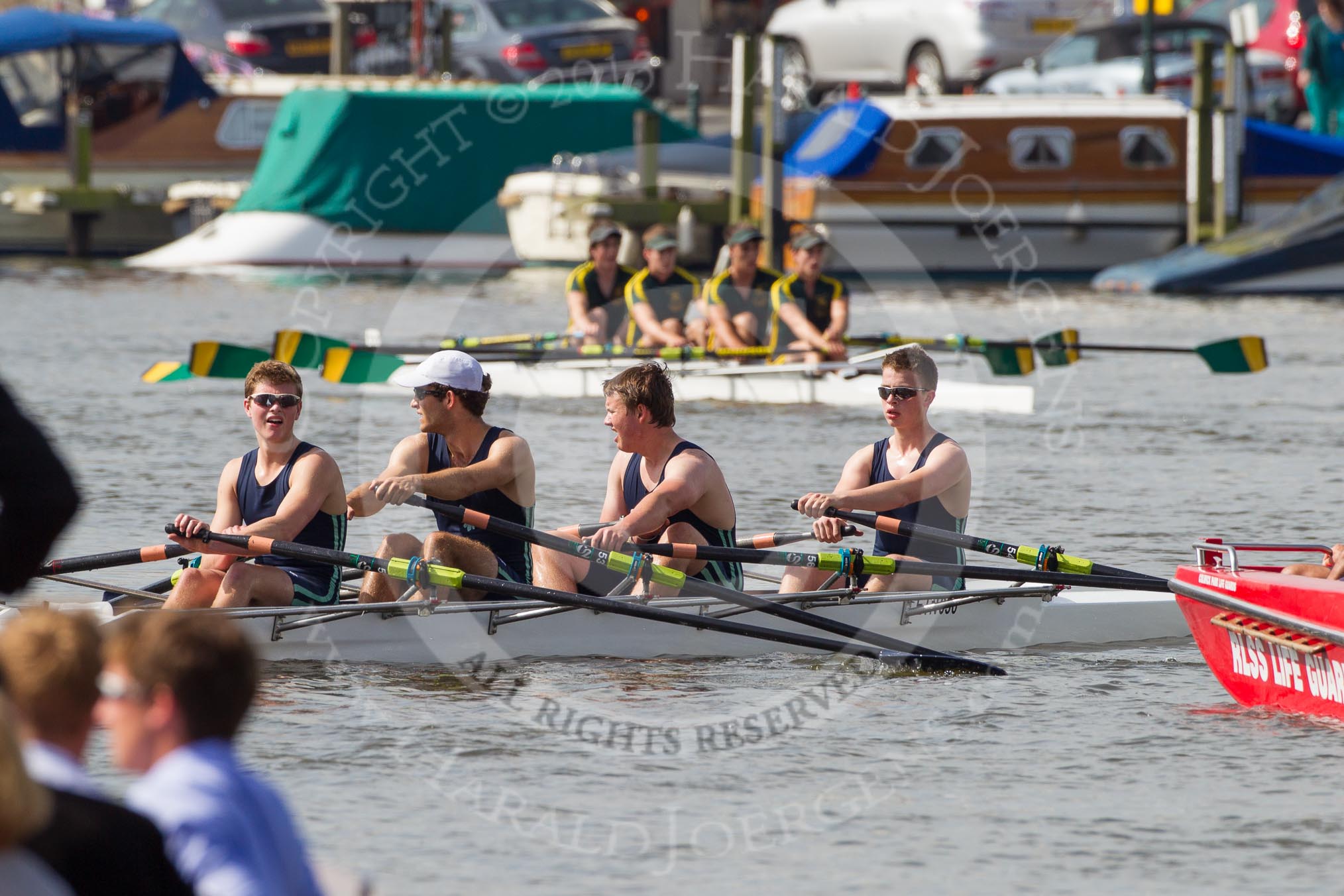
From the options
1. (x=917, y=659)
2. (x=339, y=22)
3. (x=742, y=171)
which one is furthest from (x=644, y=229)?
(x=917, y=659)

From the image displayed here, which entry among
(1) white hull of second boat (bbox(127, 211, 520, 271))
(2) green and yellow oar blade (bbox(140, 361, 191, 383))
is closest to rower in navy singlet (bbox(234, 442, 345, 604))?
(2) green and yellow oar blade (bbox(140, 361, 191, 383))

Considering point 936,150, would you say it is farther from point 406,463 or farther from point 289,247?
point 406,463

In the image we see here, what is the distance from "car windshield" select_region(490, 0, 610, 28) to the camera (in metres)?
32.3

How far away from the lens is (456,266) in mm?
28625

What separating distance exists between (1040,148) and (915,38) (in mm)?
6060

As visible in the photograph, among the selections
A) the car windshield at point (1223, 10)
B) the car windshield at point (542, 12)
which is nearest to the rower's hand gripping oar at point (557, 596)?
A: the car windshield at point (542, 12)

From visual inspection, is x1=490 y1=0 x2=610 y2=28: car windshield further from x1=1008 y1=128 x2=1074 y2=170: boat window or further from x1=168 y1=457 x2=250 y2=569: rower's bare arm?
x1=168 y1=457 x2=250 y2=569: rower's bare arm

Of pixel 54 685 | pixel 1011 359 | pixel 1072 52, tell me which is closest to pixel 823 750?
pixel 54 685

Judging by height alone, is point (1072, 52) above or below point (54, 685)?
above

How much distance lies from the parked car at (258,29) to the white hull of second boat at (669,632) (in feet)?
84.4

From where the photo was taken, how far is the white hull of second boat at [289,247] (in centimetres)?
2738

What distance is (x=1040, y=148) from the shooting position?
2614cm

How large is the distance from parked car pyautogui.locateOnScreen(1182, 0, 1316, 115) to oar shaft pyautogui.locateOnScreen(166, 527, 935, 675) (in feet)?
80.5

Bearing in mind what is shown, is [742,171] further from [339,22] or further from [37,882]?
[37,882]
